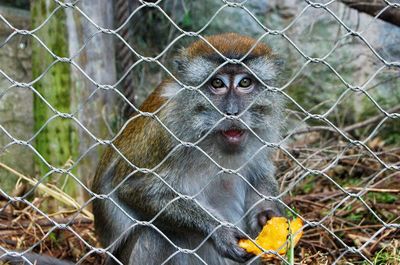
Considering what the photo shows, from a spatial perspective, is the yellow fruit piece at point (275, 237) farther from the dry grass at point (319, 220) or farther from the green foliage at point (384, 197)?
the green foliage at point (384, 197)

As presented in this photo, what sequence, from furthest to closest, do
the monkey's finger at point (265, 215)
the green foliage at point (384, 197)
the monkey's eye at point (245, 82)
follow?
the green foliage at point (384, 197) < the monkey's finger at point (265, 215) < the monkey's eye at point (245, 82)

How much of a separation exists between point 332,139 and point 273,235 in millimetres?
2992

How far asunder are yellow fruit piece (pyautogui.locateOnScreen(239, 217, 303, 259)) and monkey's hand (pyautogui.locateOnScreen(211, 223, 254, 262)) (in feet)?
0.12

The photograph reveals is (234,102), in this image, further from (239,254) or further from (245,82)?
(239,254)

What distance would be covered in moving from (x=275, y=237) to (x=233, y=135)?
64 centimetres

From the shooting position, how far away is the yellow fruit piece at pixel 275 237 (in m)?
4.04

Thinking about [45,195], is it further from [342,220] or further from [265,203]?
[342,220]

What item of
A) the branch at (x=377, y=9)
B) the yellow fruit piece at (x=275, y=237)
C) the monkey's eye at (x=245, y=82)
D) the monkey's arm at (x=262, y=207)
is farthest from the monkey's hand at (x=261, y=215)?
the branch at (x=377, y=9)

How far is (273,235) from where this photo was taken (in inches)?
169

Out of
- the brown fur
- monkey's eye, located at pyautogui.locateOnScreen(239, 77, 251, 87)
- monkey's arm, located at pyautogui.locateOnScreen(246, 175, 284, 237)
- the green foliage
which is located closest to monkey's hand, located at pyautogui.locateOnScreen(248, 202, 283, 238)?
monkey's arm, located at pyautogui.locateOnScreen(246, 175, 284, 237)

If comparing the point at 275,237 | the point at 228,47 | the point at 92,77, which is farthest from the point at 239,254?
the point at 92,77

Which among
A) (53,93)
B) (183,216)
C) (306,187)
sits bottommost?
(306,187)

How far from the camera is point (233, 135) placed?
14.7 feet

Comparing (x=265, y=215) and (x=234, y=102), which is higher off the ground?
(x=234, y=102)
